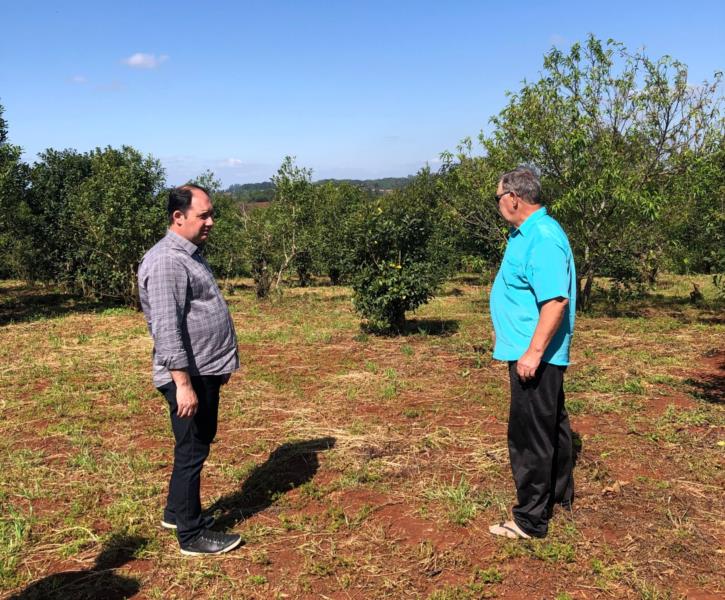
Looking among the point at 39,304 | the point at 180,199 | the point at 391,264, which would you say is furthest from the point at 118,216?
the point at 180,199

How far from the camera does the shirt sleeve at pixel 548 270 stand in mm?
2971

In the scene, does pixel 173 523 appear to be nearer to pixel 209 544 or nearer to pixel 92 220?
pixel 209 544

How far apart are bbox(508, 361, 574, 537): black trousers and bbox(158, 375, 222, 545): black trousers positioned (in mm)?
1716

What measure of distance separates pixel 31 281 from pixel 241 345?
12.2 metres

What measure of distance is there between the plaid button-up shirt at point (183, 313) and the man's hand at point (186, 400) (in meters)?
0.12

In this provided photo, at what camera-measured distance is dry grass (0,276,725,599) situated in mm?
3098

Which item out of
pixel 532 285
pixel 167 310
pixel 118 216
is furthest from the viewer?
pixel 118 216

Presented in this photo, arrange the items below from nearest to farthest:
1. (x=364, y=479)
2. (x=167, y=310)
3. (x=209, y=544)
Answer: (x=167, y=310) < (x=209, y=544) < (x=364, y=479)

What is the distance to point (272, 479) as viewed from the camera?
172 inches

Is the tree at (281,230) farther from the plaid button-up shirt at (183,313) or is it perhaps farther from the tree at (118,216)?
the plaid button-up shirt at (183,313)

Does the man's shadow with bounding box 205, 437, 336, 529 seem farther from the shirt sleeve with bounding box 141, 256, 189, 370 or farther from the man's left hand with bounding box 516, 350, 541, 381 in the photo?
the man's left hand with bounding box 516, 350, 541, 381

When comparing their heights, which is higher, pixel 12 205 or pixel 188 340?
pixel 12 205

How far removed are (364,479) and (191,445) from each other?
1.57 metres

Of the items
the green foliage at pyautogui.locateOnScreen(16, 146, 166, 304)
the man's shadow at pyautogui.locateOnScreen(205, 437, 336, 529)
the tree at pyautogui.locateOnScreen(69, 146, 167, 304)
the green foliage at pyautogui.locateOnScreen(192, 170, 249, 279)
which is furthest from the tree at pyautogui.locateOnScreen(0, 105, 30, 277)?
the man's shadow at pyautogui.locateOnScreen(205, 437, 336, 529)
